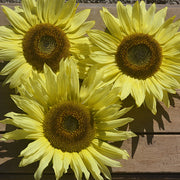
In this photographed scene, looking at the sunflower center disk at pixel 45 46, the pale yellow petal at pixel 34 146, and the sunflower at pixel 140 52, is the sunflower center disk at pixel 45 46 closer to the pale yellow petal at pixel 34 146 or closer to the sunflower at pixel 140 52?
the sunflower at pixel 140 52

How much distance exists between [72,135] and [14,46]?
0.95ft

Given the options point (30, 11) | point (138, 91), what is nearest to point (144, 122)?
point (138, 91)

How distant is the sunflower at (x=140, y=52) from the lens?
949 millimetres

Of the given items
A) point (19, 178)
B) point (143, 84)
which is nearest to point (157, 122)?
point (143, 84)

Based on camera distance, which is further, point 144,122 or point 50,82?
point 144,122

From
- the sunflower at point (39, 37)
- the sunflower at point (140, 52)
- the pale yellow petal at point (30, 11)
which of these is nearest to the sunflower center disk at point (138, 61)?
the sunflower at point (140, 52)

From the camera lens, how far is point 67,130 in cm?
95

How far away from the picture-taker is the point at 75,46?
973 millimetres

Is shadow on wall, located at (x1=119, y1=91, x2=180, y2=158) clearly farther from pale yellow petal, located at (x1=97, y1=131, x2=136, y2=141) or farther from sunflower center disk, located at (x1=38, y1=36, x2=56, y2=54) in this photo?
sunflower center disk, located at (x1=38, y1=36, x2=56, y2=54)

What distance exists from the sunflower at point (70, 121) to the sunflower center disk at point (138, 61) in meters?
0.10

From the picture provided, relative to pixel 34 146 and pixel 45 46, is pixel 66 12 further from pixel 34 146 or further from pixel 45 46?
pixel 34 146

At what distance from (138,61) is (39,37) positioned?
0.29 meters

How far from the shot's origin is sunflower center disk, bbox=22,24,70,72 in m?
0.95

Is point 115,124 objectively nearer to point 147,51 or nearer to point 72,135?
point 72,135
